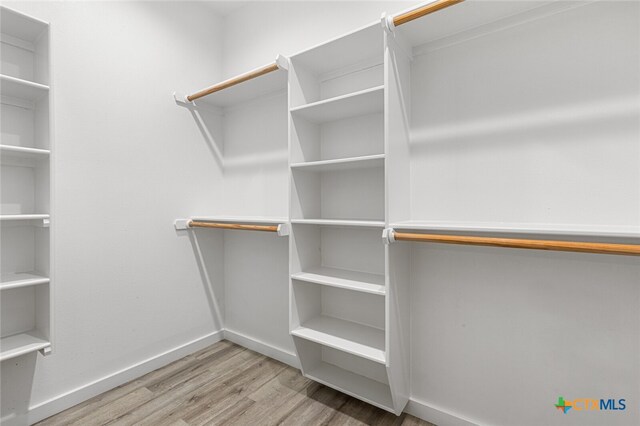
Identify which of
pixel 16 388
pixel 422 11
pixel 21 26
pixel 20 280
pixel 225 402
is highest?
pixel 21 26

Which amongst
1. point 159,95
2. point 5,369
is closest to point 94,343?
point 5,369

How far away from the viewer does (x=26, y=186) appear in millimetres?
1578

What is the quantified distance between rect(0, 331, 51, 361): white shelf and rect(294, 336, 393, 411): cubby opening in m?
1.23

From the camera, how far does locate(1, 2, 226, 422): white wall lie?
5.53ft

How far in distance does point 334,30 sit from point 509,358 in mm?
2029

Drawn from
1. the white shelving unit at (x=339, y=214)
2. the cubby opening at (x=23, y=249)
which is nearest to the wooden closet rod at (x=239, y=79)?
the white shelving unit at (x=339, y=214)

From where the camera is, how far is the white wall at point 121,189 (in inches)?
66.4

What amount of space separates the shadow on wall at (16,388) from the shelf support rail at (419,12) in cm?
243

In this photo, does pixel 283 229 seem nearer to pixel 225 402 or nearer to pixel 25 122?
pixel 225 402

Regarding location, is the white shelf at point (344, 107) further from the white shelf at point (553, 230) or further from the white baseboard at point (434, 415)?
the white baseboard at point (434, 415)

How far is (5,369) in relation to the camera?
1506 millimetres

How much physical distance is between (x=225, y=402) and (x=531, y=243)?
1753 mm

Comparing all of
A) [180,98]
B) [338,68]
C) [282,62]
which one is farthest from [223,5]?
[338,68]

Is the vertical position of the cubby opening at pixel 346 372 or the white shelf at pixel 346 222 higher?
the white shelf at pixel 346 222
